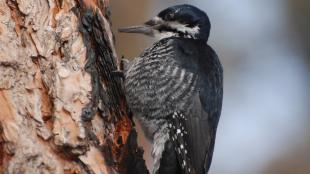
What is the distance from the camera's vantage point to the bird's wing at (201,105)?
14.4ft

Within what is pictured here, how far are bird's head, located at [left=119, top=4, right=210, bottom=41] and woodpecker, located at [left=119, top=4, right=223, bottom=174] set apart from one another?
5cm

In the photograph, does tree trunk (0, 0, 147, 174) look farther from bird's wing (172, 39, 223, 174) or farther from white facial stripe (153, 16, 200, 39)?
white facial stripe (153, 16, 200, 39)

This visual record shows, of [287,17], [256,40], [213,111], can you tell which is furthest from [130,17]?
[213,111]

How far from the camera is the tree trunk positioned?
11.8ft

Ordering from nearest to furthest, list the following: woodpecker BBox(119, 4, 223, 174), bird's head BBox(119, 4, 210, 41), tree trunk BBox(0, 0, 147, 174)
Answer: tree trunk BBox(0, 0, 147, 174), woodpecker BBox(119, 4, 223, 174), bird's head BBox(119, 4, 210, 41)

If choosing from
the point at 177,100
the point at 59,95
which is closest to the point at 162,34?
the point at 177,100

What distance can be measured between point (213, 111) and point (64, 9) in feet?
3.92

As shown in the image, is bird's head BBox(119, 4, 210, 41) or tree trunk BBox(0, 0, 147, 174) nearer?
tree trunk BBox(0, 0, 147, 174)

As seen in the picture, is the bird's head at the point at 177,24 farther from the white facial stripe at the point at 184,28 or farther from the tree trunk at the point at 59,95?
the tree trunk at the point at 59,95

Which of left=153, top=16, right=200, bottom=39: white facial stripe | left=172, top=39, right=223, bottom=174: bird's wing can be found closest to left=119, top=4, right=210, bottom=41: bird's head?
left=153, top=16, right=200, bottom=39: white facial stripe

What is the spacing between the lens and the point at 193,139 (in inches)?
173

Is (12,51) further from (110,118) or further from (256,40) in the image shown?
(256,40)

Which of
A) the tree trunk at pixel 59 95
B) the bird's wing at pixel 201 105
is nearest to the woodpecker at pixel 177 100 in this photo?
the bird's wing at pixel 201 105

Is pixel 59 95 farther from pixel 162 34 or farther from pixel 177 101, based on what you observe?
pixel 162 34
